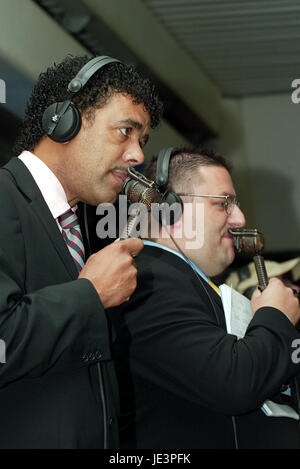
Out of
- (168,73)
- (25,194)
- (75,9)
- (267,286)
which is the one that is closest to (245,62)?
(168,73)

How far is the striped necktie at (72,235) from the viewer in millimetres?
1616

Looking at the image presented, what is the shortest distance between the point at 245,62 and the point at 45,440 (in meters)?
4.84

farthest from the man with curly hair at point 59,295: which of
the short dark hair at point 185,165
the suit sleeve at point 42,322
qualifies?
the short dark hair at point 185,165

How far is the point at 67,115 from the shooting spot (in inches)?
66.2

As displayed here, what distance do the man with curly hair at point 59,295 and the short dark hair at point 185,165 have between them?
0.48 m

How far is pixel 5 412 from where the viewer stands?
52.9 inches

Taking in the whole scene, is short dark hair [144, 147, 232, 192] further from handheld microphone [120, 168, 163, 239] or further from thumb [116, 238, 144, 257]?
thumb [116, 238, 144, 257]

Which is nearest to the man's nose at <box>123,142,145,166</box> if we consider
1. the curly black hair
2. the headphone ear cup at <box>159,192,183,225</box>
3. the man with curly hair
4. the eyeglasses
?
the man with curly hair

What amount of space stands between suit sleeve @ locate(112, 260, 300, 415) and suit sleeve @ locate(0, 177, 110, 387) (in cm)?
34

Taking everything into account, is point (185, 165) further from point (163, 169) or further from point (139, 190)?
point (139, 190)

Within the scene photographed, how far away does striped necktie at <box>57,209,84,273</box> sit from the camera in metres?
1.62

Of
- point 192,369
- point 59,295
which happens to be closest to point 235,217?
point 192,369
